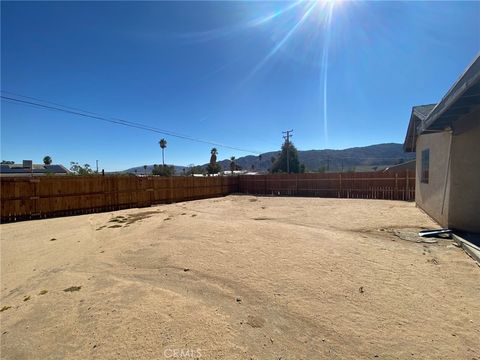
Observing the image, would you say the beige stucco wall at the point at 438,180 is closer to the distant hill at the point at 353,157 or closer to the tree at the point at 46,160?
the tree at the point at 46,160

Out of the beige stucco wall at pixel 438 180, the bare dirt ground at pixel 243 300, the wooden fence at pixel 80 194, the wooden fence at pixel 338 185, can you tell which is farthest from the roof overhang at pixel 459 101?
the wooden fence at pixel 80 194

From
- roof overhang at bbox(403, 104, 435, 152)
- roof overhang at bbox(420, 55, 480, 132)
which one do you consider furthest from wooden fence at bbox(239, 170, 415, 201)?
roof overhang at bbox(420, 55, 480, 132)

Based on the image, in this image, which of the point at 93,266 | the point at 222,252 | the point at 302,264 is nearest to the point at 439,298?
the point at 302,264

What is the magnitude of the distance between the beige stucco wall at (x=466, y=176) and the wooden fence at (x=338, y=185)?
38.0 ft

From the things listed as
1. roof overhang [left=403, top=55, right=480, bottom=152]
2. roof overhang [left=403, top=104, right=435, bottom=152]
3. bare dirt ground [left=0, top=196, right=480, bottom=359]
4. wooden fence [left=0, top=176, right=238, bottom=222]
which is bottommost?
bare dirt ground [left=0, top=196, right=480, bottom=359]

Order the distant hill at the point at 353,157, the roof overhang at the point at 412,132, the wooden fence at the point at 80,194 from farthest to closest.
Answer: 1. the distant hill at the point at 353,157
2. the roof overhang at the point at 412,132
3. the wooden fence at the point at 80,194

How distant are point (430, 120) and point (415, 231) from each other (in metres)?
3.05

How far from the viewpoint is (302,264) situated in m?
4.54

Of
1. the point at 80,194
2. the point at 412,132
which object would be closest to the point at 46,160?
the point at 80,194

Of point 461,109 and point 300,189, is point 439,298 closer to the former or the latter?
point 461,109

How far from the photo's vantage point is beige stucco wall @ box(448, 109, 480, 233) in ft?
20.6

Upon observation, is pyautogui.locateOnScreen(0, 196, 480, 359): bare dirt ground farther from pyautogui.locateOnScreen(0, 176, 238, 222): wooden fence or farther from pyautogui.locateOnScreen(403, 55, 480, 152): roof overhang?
pyautogui.locateOnScreen(0, 176, 238, 222): wooden fence

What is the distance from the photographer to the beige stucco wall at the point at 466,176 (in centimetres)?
627

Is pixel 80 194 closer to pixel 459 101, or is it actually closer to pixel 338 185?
pixel 459 101
